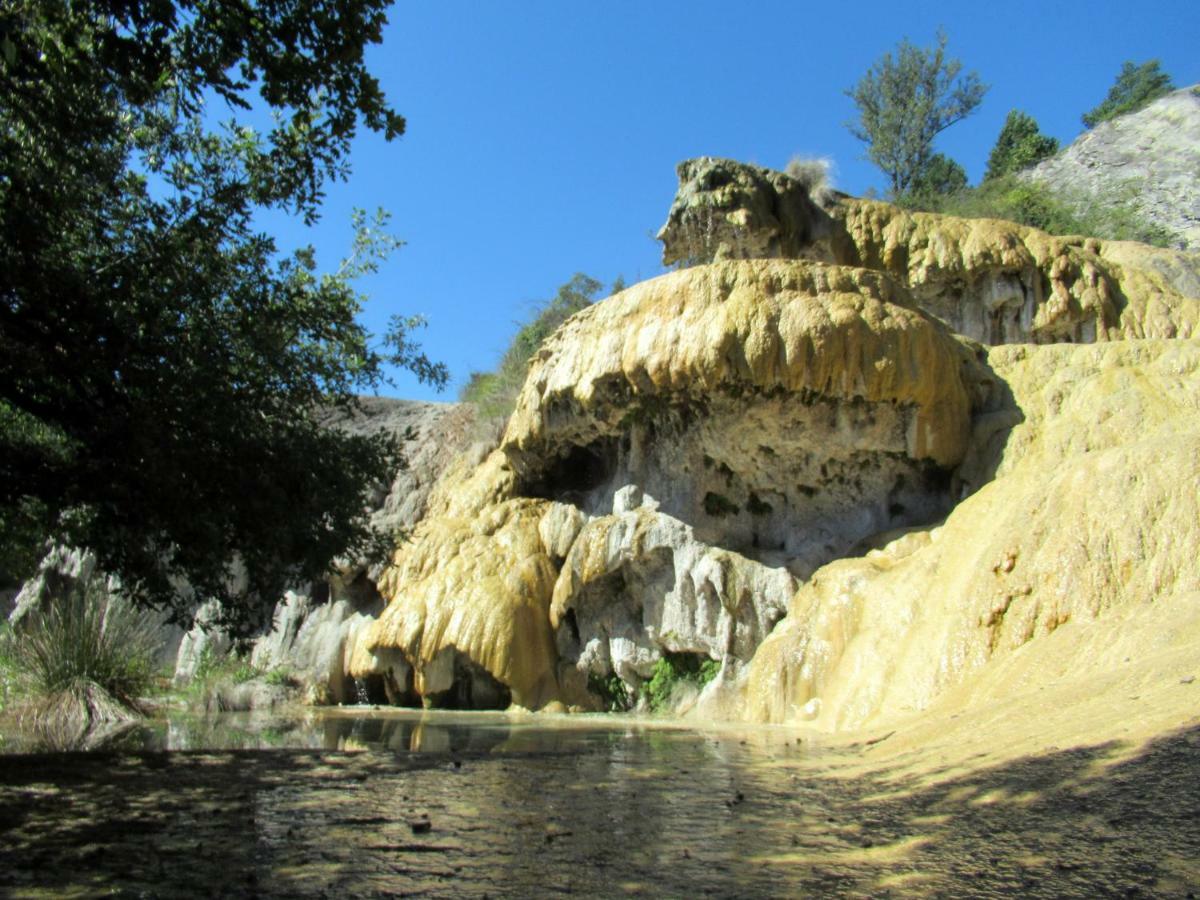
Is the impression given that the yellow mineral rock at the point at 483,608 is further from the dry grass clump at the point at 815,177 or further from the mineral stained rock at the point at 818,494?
the dry grass clump at the point at 815,177

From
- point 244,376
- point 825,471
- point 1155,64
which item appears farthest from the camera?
point 1155,64

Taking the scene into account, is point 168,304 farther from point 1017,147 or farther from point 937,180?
point 1017,147

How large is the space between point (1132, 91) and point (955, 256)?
4881 centimetres

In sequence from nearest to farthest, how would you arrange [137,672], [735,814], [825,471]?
[735,814] < [137,672] < [825,471]

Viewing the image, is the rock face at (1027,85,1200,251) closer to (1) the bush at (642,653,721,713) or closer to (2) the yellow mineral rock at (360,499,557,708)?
(2) the yellow mineral rock at (360,499,557,708)

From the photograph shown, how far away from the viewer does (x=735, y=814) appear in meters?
3.83

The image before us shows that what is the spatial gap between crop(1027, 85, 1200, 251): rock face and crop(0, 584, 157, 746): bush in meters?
38.5

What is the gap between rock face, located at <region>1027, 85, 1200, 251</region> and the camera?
3872 centimetres

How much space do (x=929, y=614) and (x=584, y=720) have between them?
5.23 m

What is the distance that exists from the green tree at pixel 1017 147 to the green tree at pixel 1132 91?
3.86 m

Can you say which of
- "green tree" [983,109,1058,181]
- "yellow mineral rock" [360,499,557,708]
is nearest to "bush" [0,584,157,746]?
"yellow mineral rock" [360,499,557,708]

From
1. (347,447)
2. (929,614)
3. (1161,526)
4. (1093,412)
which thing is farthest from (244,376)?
(1093,412)

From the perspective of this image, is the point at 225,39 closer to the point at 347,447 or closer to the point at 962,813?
the point at 347,447

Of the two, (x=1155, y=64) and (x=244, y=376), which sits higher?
(x=1155, y=64)
